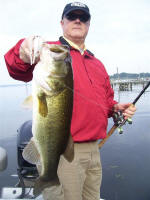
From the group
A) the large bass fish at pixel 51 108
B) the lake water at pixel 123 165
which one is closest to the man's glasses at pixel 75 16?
the large bass fish at pixel 51 108

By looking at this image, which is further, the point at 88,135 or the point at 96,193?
the point at 96,193

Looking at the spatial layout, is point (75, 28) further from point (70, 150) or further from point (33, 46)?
point (70, 150)

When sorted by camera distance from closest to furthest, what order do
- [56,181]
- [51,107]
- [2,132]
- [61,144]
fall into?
[51,107]
[61,144]
[56,181]
[2,132]

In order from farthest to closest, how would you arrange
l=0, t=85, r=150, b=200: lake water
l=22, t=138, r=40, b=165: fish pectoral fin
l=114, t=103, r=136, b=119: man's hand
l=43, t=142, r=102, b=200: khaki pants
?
l=0, t=85, r=150, b=200: lake water, l=114, t=103, r=136, b=119: man's hand, l=43, t=142, r=102, b=200: khaki pants, l=22, t=138, r=40, b=165: fish pectoral fin

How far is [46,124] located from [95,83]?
129 centimetres

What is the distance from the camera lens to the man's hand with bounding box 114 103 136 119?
337cm

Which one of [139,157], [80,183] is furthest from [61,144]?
[139,157]

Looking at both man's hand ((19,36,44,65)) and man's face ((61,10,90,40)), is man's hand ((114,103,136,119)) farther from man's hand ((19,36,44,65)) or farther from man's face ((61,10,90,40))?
man's hand ((19,36,44,65))

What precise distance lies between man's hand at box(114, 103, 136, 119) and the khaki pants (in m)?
0.73

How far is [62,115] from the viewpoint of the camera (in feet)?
7.02

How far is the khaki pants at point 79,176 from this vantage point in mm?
2804

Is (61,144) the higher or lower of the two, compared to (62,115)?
Result: lower

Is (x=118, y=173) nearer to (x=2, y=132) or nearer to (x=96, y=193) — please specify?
(x=96, y=193)

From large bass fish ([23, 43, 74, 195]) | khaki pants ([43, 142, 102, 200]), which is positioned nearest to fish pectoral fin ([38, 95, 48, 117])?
large bass fish ([23, 43, 74, 195])
